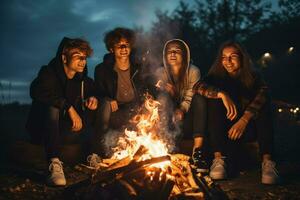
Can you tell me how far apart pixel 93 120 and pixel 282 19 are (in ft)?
64.5

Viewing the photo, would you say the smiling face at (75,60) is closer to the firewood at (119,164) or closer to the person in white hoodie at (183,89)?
the person in white hoodie at (183,89)

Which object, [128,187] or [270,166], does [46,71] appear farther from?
[270,166]

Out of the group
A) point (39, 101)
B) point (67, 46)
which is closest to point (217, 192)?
point (39, 101)

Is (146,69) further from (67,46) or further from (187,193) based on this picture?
(187,193)

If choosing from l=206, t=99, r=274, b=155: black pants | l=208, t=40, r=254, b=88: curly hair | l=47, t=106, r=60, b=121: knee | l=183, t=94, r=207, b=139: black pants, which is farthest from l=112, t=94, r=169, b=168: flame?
l=208, t=40, r=254, b=88: curly hair

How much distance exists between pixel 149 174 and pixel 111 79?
2551 millimetres

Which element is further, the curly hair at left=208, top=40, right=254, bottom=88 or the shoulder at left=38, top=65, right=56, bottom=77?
the curly hair at left=208, top=40, right=254, bottom=88

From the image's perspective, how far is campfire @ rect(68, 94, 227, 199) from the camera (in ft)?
12.3

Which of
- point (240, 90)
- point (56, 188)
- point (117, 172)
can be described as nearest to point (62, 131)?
point (56, 188)

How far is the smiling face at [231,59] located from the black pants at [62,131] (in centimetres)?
206

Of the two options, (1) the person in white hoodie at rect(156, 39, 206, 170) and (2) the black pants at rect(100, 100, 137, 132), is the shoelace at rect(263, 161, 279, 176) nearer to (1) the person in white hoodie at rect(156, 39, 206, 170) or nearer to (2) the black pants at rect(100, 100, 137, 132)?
(1) the person in white hoodie at rect(156, 39, 206, 170)

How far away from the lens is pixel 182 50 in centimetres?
649

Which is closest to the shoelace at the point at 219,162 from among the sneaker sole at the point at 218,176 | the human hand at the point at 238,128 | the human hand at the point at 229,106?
the sneaker sole at the point at 218,176

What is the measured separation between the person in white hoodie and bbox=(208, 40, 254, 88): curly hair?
555 millimetres
